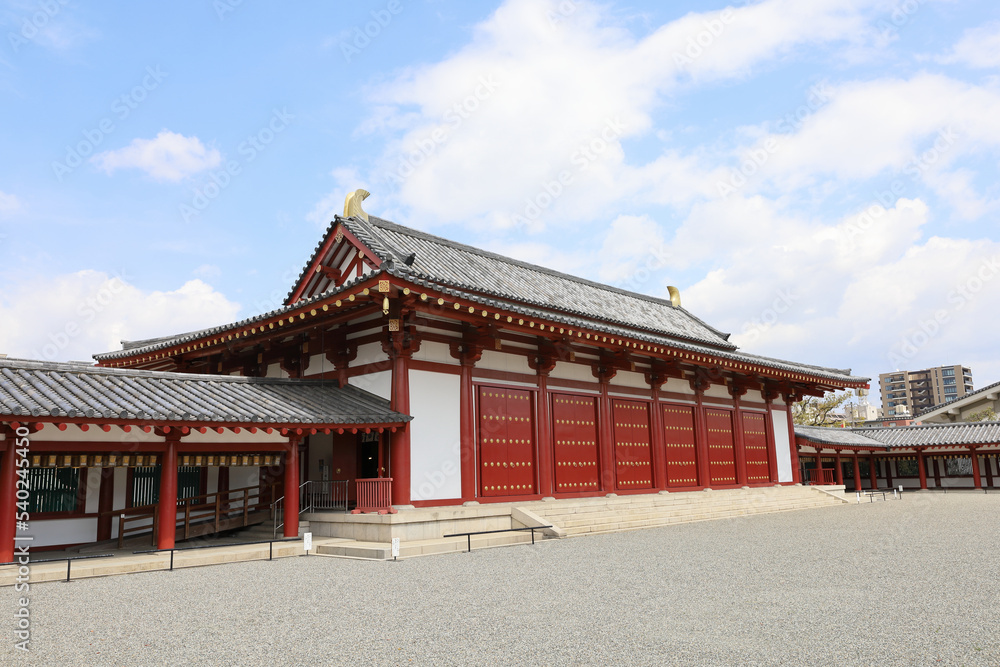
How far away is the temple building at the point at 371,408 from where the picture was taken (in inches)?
458

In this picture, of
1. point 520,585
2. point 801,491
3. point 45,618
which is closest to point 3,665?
point 45,618

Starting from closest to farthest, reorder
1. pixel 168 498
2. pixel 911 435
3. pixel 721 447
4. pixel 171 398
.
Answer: pixel 168 498 < pixel 171 398 < pixel 721 447 < pixel 911 435

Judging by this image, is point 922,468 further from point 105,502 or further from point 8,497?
point 8,497

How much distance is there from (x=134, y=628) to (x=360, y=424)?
6340 mm

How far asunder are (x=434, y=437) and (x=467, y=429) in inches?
33.6

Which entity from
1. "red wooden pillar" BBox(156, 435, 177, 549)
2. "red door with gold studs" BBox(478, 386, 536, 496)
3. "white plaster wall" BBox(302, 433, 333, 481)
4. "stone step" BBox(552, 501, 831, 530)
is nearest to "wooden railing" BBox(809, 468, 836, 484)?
"stone step" BBox(552, 501, 831, 530)

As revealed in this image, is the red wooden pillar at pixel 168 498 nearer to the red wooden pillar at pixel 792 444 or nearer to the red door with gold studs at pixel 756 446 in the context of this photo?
the red door with gold studs at pixel 756 446

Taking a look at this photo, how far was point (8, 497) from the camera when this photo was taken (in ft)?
33.3

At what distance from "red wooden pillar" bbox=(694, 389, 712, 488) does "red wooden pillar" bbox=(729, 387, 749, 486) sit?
1.82m

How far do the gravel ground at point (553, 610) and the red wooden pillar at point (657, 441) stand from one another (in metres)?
7.40

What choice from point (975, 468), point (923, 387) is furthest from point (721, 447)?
point (923, 387)

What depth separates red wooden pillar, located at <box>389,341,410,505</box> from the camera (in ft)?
44.8

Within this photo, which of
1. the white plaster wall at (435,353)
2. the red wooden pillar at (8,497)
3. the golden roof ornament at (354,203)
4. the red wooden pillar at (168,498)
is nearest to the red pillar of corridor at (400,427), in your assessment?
the white plaster wall at (435,353)

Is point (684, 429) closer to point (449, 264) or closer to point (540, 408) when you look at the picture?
point (540, 408)
